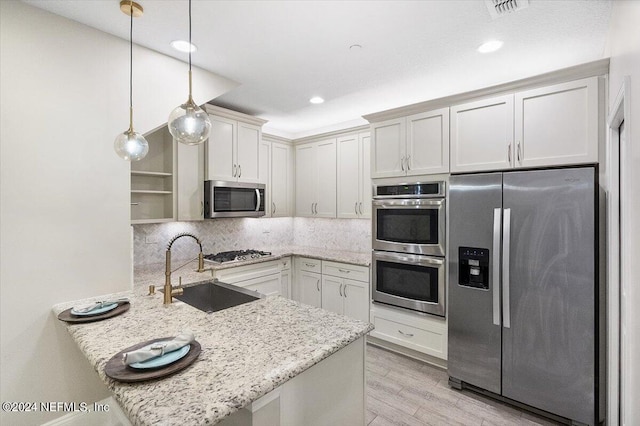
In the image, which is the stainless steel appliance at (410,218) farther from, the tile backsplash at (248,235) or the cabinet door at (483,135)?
the tile backsplash at (248,235)

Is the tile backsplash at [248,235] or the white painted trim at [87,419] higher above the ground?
the tile backsplash at [248,235]

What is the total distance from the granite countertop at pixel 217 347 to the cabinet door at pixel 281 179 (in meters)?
2.37

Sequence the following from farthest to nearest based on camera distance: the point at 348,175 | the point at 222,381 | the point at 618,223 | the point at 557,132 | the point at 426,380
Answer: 1. the point at 348,175
2. the point at 426,380
3. the point at 557,132
4. the point at 618,223
5. the point at 222,381

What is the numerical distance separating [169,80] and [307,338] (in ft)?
7.24

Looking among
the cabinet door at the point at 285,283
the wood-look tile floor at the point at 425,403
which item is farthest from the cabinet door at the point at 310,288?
the wood-look tile floor at the point at 425,403

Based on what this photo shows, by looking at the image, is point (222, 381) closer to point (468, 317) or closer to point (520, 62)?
point (468, 317)

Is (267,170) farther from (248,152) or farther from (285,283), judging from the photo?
(285,283)

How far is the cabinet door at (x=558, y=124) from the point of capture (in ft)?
6.63

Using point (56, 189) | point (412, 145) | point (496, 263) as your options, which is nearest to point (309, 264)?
point (412, 145)

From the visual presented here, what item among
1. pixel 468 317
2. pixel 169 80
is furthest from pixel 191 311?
pixel 468 317

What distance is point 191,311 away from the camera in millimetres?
1676

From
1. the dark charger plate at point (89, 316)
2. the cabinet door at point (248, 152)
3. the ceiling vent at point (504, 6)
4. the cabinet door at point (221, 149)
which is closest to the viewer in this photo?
the dark charger plate at point (89, 316)

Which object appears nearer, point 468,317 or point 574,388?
point 574,388

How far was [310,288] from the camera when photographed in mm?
3750
